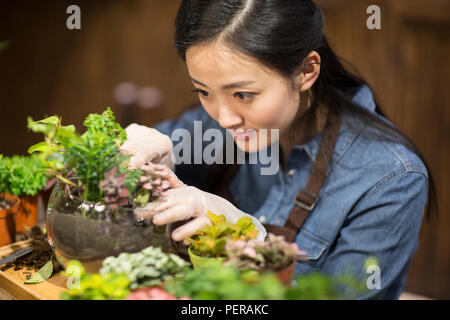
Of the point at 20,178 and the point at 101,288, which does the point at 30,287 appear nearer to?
the point at 101,288

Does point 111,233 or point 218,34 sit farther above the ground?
point 218,34

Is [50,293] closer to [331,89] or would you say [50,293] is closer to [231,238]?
[231,238]

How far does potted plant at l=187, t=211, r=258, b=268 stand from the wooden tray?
26 centimetres

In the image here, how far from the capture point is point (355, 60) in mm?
2344

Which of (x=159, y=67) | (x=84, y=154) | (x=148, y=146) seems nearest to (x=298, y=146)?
(x=148, y=146)

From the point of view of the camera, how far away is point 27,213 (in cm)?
123

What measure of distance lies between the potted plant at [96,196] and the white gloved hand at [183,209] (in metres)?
0.01

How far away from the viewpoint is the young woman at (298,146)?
1017 mm

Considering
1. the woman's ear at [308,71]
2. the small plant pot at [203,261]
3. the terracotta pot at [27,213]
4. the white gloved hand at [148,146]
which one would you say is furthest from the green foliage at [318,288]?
the terracotta pot at [27,213]

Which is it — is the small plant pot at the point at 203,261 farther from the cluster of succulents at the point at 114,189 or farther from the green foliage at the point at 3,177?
the green foliage at the point at 3,177

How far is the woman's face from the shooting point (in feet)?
3.30

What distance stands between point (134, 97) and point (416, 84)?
162 cm

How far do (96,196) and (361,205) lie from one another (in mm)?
783
